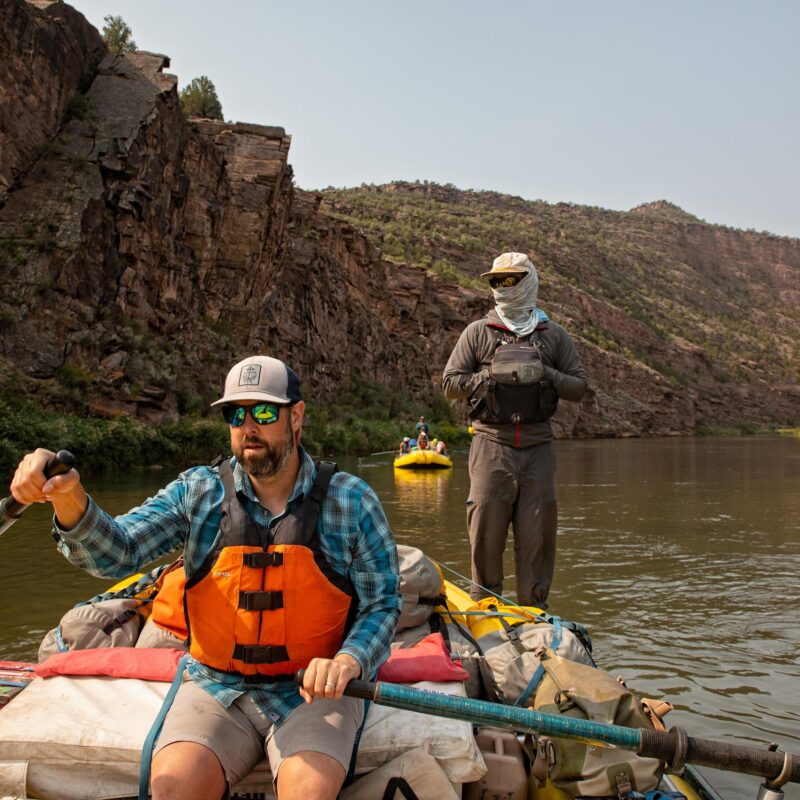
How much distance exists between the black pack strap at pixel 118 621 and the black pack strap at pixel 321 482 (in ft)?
5.58

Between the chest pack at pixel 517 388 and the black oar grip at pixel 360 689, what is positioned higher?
the chest pack at pixel 517 388

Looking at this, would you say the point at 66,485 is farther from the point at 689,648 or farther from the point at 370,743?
the point at 689,648

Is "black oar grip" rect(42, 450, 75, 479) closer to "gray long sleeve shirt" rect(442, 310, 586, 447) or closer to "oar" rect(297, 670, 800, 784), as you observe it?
"oar" rect(297, 670, 800, 784)

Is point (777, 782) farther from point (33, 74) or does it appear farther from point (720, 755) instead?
point (33, 74)

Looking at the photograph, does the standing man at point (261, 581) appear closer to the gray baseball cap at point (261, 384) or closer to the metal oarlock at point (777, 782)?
the gray baseball cap at point (261, 384)

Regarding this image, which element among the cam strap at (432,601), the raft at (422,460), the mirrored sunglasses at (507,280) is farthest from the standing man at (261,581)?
the raft at (422,460)

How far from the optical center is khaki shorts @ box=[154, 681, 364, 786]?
2.32 m

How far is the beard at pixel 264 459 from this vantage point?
8.57 ft

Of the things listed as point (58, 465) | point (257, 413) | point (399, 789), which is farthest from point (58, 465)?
point (399, 789)

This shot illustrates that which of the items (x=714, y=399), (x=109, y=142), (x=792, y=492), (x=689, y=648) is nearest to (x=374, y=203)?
(x=714, y=399)

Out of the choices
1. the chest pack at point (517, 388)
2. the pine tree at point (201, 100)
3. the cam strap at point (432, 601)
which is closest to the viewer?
the cam strap at point (432, 601)

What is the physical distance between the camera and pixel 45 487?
2.28 meters

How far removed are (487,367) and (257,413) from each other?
256 centimetres

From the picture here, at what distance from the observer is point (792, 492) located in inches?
675
